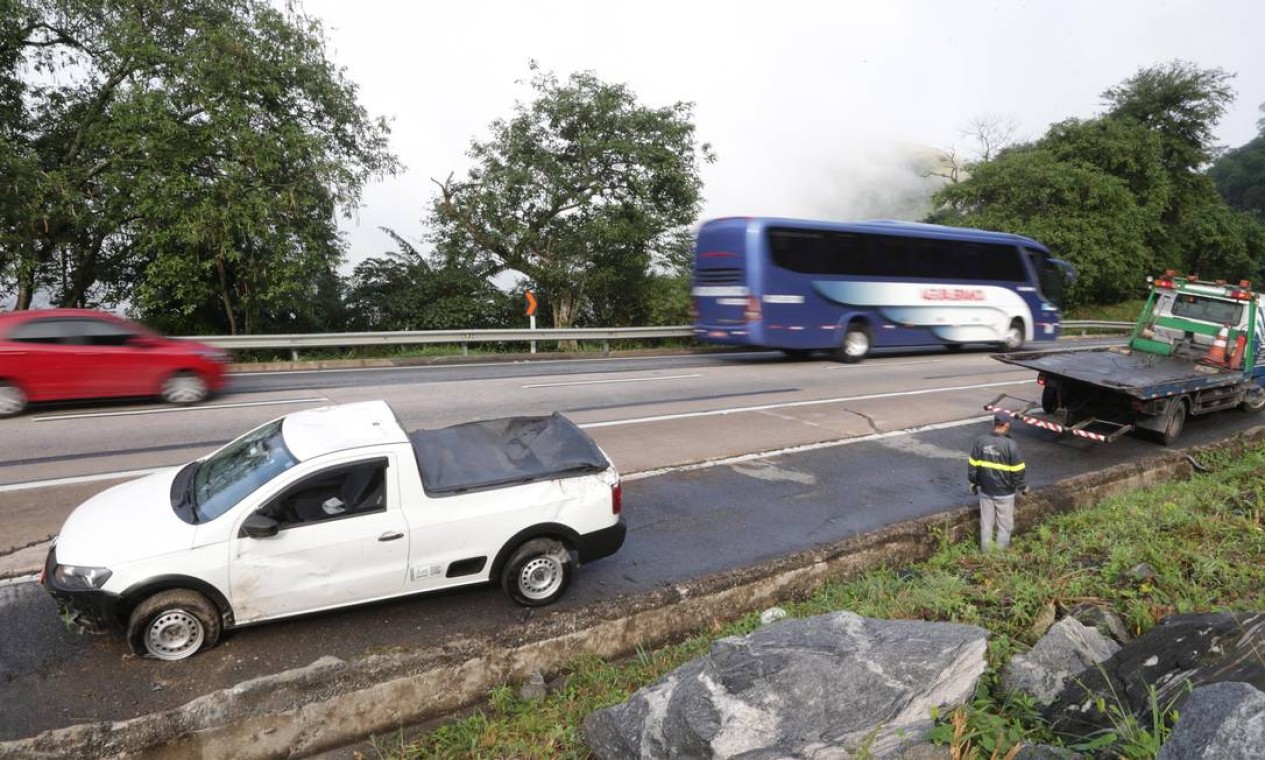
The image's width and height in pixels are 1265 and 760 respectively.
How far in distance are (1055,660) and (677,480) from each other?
16.7 feet

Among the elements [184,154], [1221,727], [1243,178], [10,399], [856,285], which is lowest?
[1221,727]

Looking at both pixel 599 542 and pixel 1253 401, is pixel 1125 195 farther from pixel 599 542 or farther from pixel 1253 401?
pixel 599 542

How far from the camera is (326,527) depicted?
5.07m

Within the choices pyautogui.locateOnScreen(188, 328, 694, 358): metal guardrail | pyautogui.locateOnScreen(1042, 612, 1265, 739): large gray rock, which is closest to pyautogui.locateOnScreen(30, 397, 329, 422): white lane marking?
pyautogui.locateOnScreen(188, 328, 694, 358): metal guardrail

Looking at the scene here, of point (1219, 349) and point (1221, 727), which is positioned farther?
point (1219, 349)

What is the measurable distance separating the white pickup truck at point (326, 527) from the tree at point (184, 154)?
1341cm

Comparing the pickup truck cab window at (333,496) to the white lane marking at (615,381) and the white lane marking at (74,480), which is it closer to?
the white lane marking at (74,480)

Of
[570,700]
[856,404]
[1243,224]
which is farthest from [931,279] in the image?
[1243,224]

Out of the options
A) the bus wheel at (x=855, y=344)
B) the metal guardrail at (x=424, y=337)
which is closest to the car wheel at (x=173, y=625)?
the metal guardrail at (x=424, y=337)

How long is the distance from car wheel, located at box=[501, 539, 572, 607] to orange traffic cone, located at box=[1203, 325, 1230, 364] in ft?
39.5

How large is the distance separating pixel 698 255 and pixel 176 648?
14.7m

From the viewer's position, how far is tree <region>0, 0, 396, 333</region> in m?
16.5

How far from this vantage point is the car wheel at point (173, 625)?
4.71 meters

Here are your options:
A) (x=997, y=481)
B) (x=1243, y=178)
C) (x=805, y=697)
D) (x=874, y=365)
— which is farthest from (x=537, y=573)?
(x=1243, y=178)
